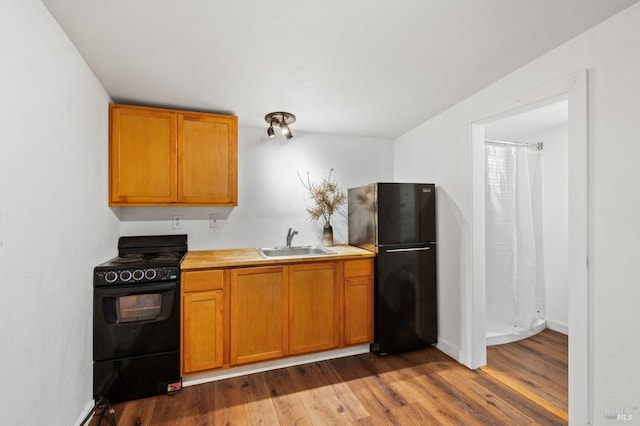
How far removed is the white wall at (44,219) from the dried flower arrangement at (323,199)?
6.30 ft

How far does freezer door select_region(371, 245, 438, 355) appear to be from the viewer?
2.66 metres

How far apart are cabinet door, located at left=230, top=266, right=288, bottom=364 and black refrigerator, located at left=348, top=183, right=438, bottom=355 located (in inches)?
35.4

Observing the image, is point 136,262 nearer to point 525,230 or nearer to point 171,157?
point 171,157

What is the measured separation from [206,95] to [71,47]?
849mm

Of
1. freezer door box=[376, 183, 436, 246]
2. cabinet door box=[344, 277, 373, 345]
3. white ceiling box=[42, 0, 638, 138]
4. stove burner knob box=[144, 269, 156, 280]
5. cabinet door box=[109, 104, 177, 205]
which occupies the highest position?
white ceiling box=[42, 0, 638, 138]

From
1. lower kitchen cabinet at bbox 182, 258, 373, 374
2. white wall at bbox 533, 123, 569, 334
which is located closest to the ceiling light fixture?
lower kitchen cabinet at bbox 182, 258, 373, 374

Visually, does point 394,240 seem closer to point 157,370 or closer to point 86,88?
point 157,370

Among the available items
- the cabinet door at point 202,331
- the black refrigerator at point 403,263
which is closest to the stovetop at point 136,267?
the cabinet door at point 202,331

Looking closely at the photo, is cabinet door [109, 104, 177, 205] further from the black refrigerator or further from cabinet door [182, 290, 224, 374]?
the black refrigerator

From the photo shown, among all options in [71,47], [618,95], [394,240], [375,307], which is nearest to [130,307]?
[71,47]

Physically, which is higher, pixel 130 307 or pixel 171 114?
pixel 171 114

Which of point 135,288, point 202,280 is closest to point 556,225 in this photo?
point 202,280

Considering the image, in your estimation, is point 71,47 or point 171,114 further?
point 171,114

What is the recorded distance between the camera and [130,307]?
6.77 ft
